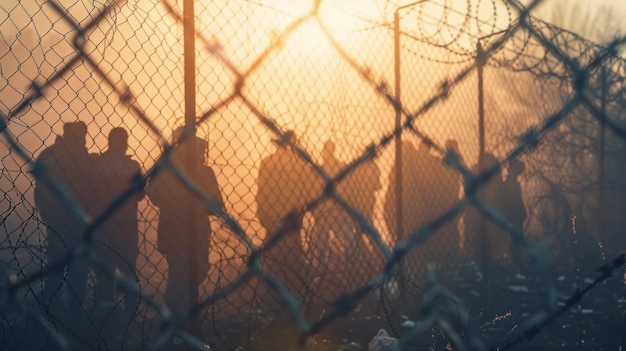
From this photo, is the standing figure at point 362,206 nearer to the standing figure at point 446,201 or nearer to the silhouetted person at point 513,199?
the standing figure at point 446,201

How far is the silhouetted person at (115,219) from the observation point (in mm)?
4441

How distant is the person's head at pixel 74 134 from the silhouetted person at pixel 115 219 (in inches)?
9.7

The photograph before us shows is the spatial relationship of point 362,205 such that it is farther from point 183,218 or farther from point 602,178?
point 602,178

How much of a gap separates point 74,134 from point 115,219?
0.74m

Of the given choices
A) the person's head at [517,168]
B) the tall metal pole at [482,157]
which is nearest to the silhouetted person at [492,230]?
the person's head at [517,168]

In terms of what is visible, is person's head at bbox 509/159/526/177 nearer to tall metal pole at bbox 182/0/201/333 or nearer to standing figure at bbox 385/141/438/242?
standing figure at bbox 385/141/438/242

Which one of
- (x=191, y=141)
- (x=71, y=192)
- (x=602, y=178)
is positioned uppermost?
(x=602, y=178)

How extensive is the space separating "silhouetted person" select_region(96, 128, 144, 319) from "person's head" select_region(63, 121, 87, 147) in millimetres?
247

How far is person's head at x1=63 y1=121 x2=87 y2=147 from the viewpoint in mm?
4582

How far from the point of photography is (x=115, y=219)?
473 cm

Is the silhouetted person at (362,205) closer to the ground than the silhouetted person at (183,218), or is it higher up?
higher up

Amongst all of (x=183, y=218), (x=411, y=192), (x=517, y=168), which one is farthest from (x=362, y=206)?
(x=517, y=168)

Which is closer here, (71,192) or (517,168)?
(71,192)

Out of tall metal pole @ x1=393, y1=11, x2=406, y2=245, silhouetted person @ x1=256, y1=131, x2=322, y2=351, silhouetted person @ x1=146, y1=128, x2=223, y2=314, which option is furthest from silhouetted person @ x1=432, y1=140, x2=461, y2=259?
silhouetted person @ x1=146, y1=128, x2=223, y2=314
